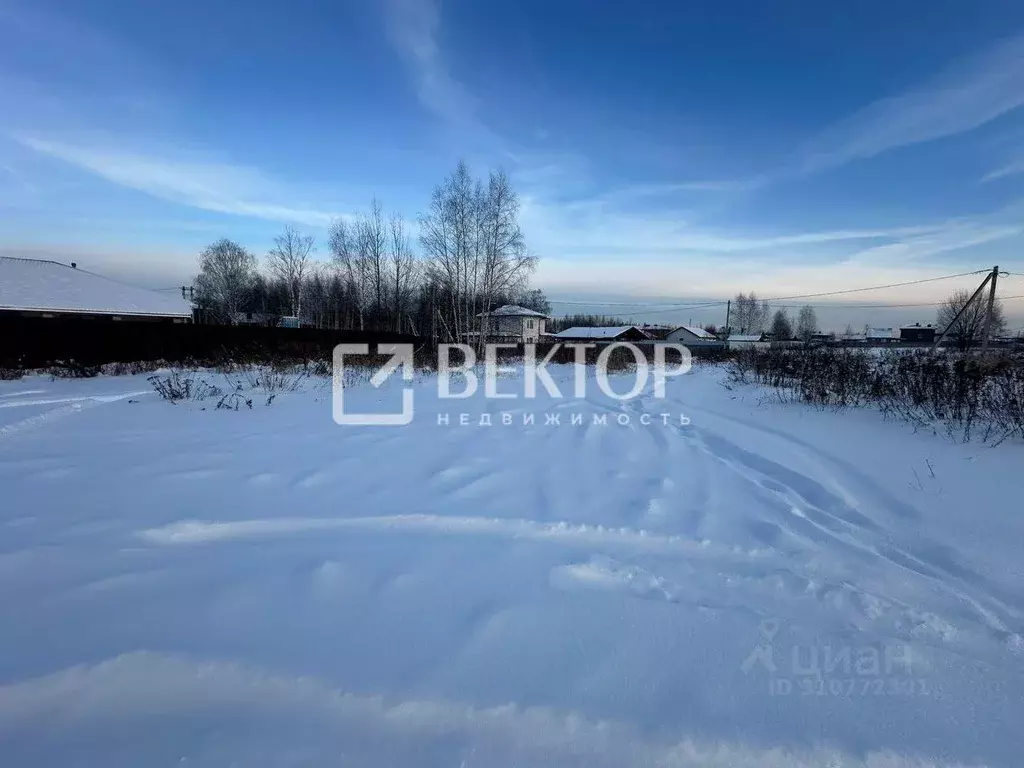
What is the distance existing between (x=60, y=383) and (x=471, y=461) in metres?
10.4

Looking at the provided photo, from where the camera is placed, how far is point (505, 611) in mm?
2066

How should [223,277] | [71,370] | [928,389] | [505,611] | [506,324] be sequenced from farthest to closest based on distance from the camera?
1. [223,277]
2. [506,324]
3. [71,370]
4. [928,389]
5. [505,611]

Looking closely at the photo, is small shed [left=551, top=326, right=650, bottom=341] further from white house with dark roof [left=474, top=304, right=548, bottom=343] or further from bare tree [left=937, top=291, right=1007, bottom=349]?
bare tree [left=937, top=291, right=1007, bottom=349]

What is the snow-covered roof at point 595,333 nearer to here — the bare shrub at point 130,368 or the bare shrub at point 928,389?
→ the bare shrub at point 130,368

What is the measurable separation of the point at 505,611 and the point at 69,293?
2291cm

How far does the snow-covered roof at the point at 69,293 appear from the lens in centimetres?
1591

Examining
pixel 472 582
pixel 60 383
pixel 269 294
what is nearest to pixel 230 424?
pixel 472 582

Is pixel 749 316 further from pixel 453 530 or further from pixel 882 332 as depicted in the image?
pixel 453 530

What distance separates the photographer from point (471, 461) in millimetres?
4398

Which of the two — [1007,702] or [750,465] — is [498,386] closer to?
[750,465]

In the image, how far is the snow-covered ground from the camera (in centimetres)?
146

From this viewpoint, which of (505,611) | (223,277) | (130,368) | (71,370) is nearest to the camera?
(505,611)

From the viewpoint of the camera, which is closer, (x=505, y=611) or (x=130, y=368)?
(x=505, y=611)

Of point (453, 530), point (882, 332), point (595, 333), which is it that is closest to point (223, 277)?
point (595, 333)
